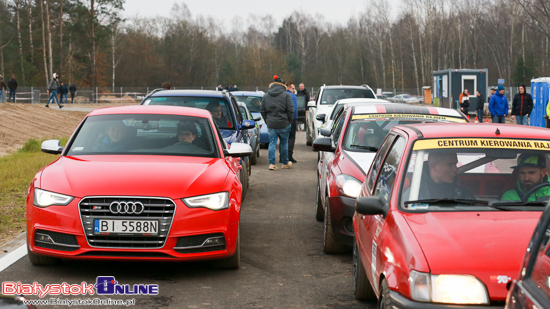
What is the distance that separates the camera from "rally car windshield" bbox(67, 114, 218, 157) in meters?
7.04

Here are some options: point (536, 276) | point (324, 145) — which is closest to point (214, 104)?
point (324, 145)

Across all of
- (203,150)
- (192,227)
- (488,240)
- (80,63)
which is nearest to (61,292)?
(192,227)

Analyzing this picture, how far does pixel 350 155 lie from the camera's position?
775cm

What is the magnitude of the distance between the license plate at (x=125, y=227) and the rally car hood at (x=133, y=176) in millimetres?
226

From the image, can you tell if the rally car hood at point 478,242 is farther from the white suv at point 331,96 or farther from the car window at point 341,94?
the car window at point 341,94

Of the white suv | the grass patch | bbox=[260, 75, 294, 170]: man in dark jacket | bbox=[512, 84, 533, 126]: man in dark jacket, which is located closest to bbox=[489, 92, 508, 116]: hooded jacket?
bbox=[512, 84, 533, 126]: man in dark jacket

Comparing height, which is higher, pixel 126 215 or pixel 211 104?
pixel 211 104

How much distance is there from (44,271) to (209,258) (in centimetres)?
145

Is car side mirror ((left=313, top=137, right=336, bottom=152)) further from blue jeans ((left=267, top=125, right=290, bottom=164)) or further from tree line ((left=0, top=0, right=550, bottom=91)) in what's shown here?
tree line ((left=0, top=0, right=550, bottom=91))

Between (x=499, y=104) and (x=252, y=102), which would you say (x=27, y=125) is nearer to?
(x=252, y=102)

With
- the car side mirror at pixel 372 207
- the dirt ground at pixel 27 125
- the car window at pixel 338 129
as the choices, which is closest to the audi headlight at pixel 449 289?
the car side mirror at pixel 372 207

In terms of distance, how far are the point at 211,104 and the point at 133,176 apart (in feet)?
18.4

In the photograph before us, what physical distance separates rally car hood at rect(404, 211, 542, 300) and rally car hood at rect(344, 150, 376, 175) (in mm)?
2977

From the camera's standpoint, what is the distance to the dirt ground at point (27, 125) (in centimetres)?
2306
